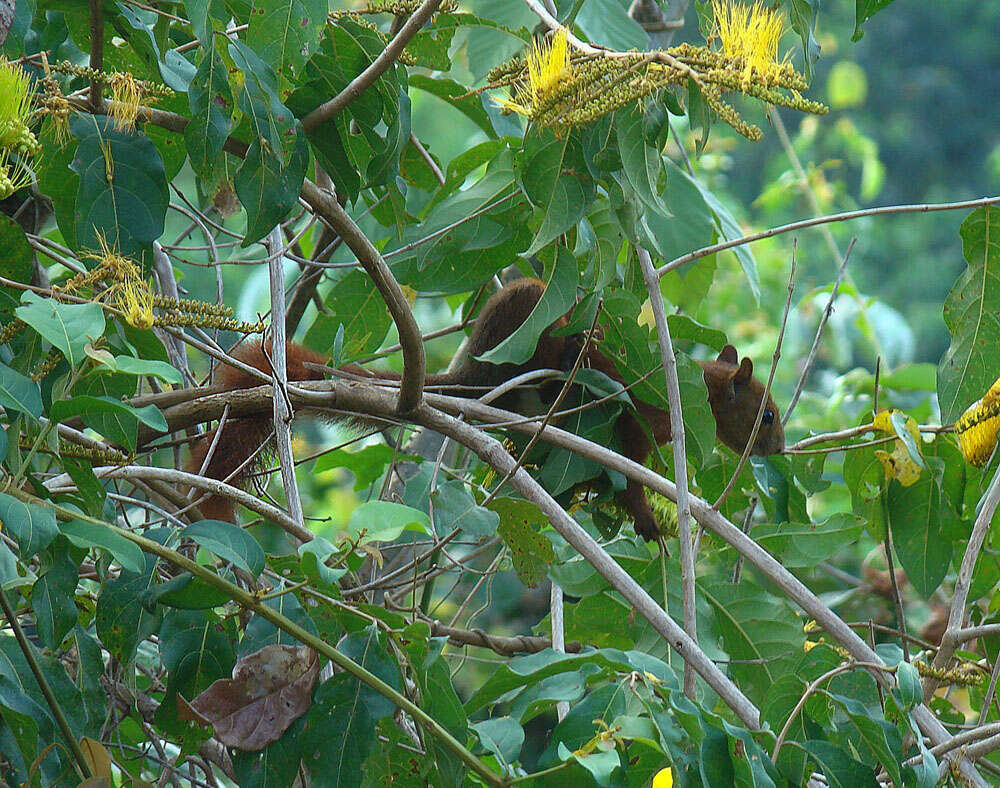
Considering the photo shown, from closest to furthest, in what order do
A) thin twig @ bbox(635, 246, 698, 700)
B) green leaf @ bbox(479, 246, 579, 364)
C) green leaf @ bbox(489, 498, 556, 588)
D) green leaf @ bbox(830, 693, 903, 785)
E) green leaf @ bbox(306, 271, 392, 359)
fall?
green leaf @ bbox(830, 693, 903, 785) < thin twig @ bbox(635, 246, 698, 700) < green leaf @ bbox(479, 246, 579, 364) < green leaf @ bbox(489, 498, 556, 588) < green leaf @ bbox(306, 271, 392, 359)

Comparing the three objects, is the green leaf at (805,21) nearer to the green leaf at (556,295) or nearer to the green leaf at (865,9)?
the green leaf at (865,9)

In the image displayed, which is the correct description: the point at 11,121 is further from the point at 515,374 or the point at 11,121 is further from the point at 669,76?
the point at 515,374

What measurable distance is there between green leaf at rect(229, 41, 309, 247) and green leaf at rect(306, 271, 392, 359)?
0.94 m

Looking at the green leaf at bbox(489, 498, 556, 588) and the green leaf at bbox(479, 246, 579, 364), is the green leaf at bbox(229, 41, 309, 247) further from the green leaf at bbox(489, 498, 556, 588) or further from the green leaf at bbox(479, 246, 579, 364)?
the green leaf at bbox(489, 498, 556, 588)

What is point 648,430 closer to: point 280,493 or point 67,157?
point 67,157

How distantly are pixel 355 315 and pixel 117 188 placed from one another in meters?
1.00

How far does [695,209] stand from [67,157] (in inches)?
47.7

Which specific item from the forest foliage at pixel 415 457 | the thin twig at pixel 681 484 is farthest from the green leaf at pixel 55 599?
the thin twig at pixel 681 484

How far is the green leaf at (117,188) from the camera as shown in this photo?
1.49m

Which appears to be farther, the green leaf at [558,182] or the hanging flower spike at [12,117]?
the green leaf at [558,182]

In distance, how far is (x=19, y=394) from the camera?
3.65 feet

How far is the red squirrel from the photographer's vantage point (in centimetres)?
228

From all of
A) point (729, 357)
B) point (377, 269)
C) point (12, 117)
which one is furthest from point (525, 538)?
point (729, 357)

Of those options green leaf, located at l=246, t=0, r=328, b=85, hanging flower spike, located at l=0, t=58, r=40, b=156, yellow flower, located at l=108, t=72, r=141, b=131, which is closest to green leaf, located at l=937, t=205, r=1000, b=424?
green leaf, located at l=246, t=0, r=328, b=85
